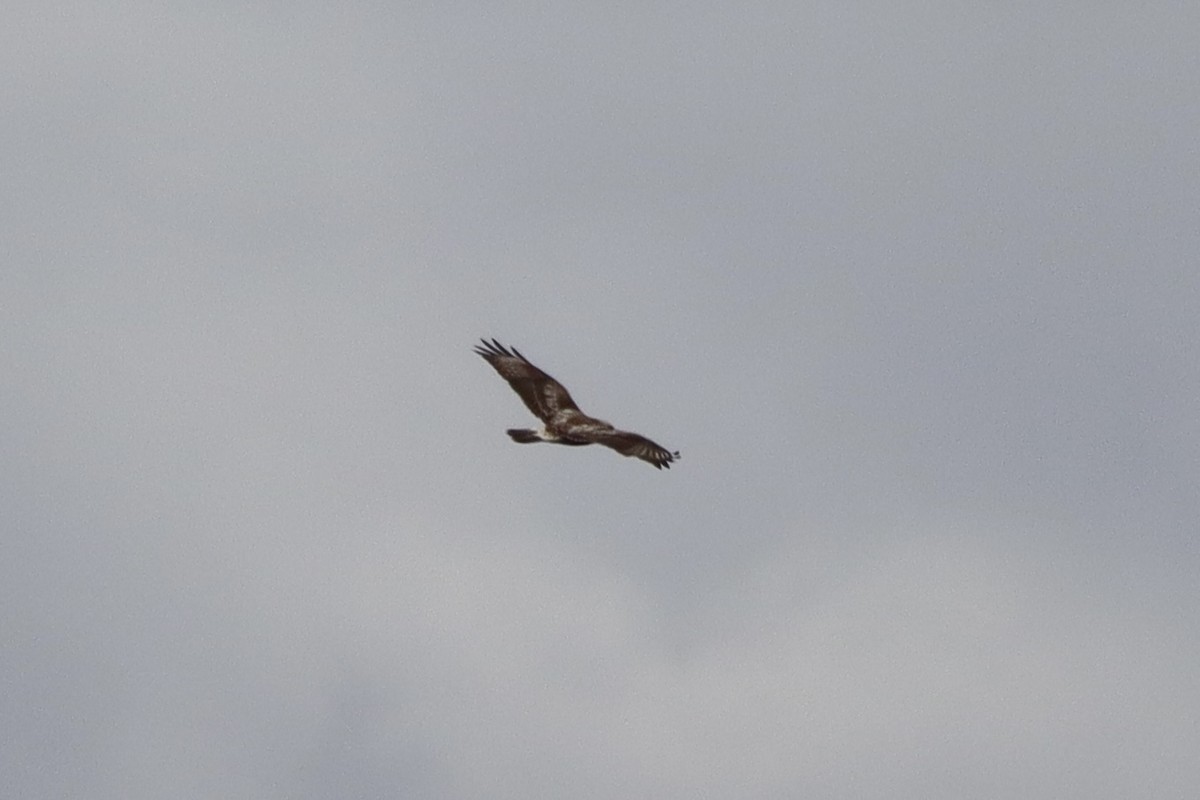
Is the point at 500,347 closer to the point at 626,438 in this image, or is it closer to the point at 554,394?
the point at 554,394

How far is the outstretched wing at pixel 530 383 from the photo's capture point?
5925cm

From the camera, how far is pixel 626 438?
55.7 m

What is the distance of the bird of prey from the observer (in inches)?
2235

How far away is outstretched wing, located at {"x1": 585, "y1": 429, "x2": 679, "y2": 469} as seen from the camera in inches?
2108

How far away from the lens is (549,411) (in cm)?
5922

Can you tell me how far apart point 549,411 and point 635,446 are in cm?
480

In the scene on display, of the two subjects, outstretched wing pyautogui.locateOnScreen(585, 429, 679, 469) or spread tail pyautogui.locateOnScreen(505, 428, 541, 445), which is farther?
spread tail pyautogui.locateOnScreen(505, 428, 541, 445)

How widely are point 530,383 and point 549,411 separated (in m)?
1.18

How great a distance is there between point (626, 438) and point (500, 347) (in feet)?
21.4

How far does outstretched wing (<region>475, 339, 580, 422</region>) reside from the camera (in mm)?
59250

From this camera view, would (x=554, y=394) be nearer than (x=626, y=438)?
No

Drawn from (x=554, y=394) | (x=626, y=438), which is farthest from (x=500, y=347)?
(x=626, y=438)

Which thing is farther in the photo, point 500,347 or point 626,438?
point 500,347

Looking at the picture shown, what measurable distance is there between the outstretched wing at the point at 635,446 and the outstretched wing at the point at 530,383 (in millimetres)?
1935
